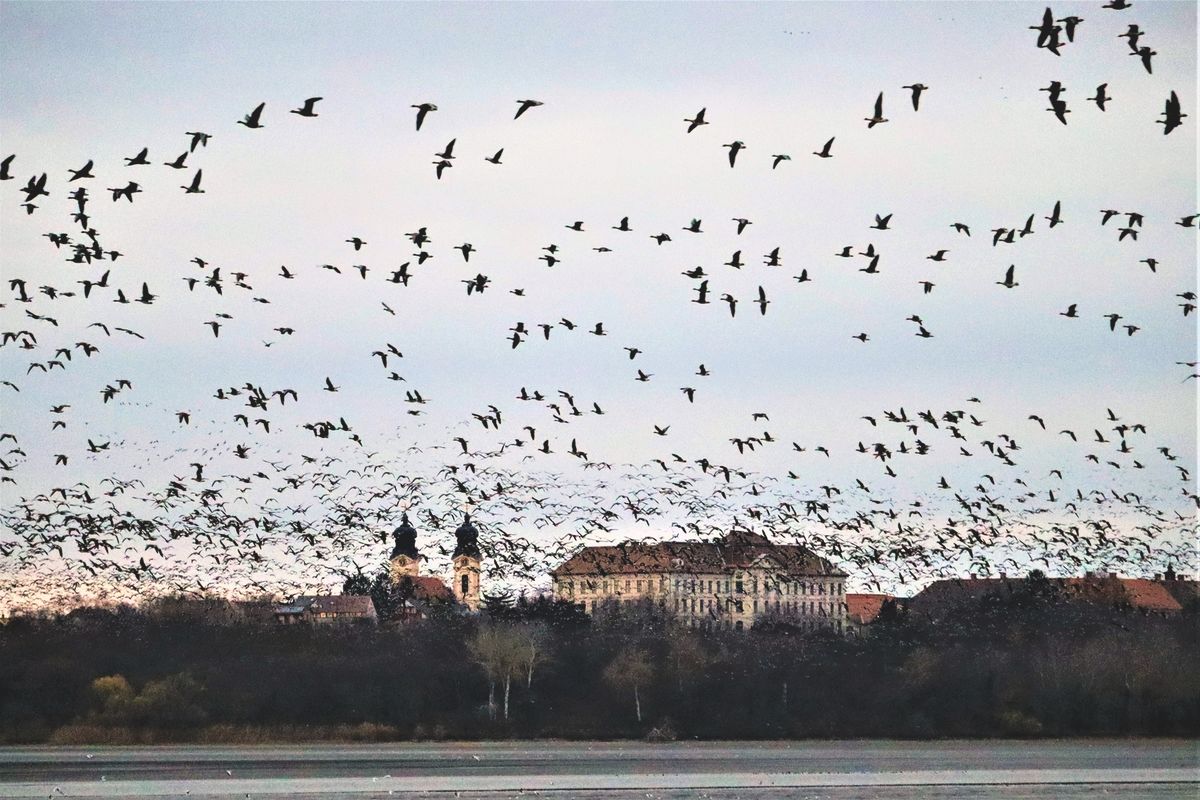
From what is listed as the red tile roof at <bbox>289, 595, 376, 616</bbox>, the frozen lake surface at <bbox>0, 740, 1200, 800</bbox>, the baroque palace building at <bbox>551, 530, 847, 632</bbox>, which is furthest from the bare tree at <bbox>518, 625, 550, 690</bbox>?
the red tile roof at <bbox>289, 595, 376, 616</bbox>

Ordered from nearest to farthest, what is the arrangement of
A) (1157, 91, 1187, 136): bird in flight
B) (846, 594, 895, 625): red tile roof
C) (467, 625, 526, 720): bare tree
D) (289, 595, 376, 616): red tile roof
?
(1157, 91, 1187, 136): bird in flight
(467, 625, 526, 720): bare tree
(289, 595, 376, 616): red tile roof
(846, 594, 895, 625): red tile roof

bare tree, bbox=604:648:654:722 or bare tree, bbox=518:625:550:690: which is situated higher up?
bare tree, bbox=518:625:550:690

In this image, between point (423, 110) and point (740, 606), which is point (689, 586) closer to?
point (740, 606)

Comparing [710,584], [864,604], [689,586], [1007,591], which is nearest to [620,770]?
[1007,591]

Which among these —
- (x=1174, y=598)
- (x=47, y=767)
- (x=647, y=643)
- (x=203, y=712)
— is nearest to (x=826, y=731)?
(x=647, y=643)

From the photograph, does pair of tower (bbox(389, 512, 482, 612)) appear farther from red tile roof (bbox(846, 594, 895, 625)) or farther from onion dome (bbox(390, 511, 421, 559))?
red tile roof (bbox(846, 594, 895, 625))

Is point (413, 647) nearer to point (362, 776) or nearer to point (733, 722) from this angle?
point (733, 722)

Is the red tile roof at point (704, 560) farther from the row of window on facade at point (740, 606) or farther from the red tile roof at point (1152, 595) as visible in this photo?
the red tile roof at point (1152, 595)
